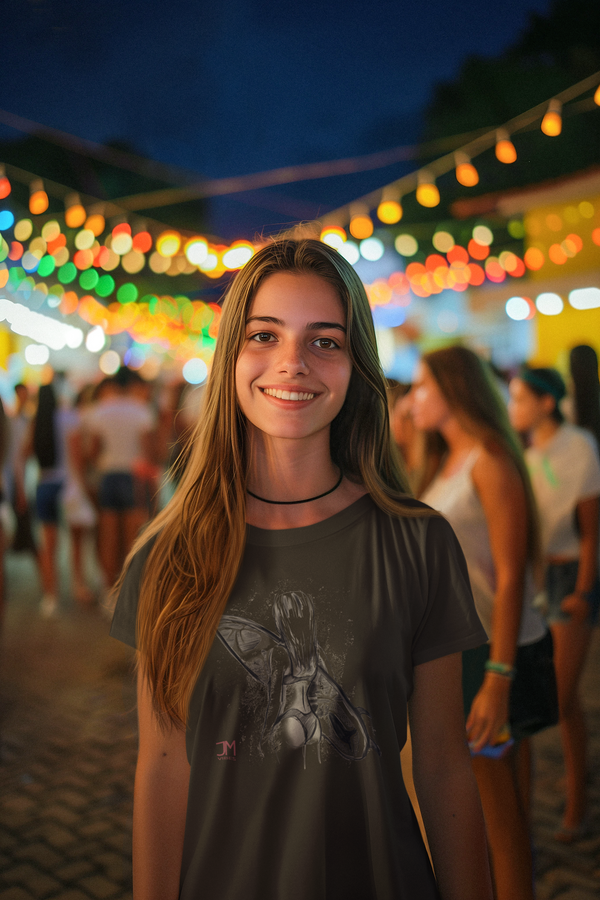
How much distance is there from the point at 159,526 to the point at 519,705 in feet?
4.90

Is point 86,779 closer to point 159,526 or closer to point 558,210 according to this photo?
point 159,526

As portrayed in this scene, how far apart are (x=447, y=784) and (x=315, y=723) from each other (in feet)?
1.02

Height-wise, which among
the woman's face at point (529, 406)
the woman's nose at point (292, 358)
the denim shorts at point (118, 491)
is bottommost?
the denim shorts at point (118, 491)

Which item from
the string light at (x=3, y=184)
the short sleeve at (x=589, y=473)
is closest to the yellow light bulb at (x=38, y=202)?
the string light at (x=3, y=184)

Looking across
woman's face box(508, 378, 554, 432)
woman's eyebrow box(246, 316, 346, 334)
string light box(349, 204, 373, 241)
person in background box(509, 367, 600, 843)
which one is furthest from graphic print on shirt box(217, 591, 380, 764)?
string light box(349, 204, 373, 241)

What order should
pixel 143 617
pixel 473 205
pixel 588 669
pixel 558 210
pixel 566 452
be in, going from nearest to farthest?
pixel 143 617 < pixel 566 452 < pixel 588 669 < pixel 558 210 < pixel 473 205

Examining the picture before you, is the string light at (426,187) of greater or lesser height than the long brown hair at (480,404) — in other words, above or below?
above

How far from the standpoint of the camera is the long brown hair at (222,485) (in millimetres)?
1344

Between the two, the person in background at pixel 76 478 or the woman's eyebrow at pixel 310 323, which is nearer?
the woman's eyebrow at pixel 310 323

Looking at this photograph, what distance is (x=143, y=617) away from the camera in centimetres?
138

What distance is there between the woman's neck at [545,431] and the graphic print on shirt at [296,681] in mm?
2630

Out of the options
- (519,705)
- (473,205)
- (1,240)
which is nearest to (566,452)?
(519,705)

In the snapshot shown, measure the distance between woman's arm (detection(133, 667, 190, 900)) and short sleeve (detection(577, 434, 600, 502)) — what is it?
8.58ft

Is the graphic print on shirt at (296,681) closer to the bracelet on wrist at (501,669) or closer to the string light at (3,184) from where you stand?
the bracelet on wrist at (501,669)
